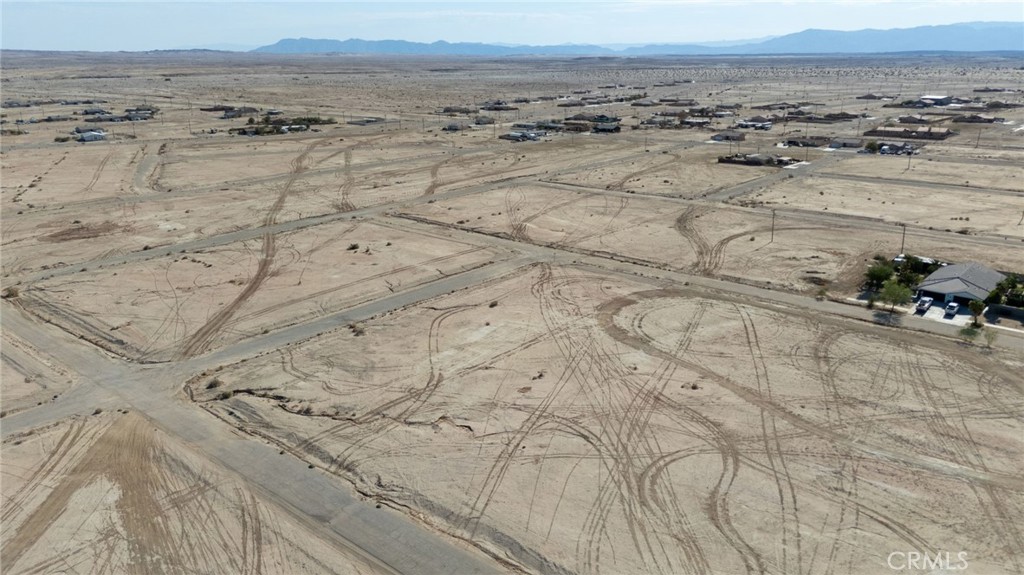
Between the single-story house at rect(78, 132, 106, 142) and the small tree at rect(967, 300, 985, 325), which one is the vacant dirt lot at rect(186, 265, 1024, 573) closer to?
the small tree at rect(967, 300, 985, 325)

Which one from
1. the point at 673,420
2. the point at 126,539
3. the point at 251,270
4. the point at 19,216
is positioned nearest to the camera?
the point at 126,539

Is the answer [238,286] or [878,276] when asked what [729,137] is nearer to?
[878,276]

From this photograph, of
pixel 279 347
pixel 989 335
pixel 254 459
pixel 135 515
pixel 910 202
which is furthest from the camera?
pixel 910 202

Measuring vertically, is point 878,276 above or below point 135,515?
above

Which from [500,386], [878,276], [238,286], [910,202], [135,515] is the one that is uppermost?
[878,276]

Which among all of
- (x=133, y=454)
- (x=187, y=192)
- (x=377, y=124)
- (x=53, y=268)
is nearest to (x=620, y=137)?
(x=377, y=124)

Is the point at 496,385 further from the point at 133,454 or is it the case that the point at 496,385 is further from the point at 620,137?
the point at 620,137

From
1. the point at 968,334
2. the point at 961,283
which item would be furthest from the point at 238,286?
the point at 961,283
